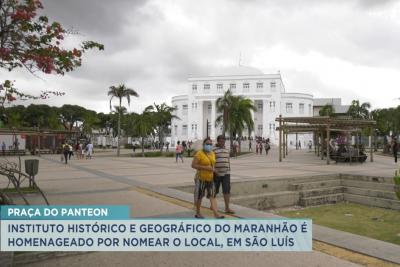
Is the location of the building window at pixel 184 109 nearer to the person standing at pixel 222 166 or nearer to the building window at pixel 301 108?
the building window at pixel 301 108

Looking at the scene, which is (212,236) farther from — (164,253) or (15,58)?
(15,58)

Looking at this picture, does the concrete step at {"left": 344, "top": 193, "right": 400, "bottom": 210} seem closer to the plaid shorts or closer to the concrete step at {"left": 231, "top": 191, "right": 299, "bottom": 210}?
the concrete step at {"left": 231, "top": 191, "right": 299, "bottom": 210}

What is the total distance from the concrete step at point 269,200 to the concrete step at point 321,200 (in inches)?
11.0

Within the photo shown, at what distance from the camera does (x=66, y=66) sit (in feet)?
22.4

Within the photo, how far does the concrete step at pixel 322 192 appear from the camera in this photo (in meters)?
13.1

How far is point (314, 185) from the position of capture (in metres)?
13.9

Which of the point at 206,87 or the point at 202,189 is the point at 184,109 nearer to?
the point at 206,87

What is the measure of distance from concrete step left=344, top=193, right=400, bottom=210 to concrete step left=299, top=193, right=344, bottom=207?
13.8 inches

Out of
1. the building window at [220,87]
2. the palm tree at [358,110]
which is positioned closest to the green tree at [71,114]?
the building window at [220,87]

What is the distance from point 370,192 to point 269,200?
414 centimetres

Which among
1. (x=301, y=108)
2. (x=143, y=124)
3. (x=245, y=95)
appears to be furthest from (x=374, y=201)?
(x=301, y=108)

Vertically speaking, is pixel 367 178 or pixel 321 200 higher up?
pixel 367 178

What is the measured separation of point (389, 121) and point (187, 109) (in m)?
38.9

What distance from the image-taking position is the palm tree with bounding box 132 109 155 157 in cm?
3816
